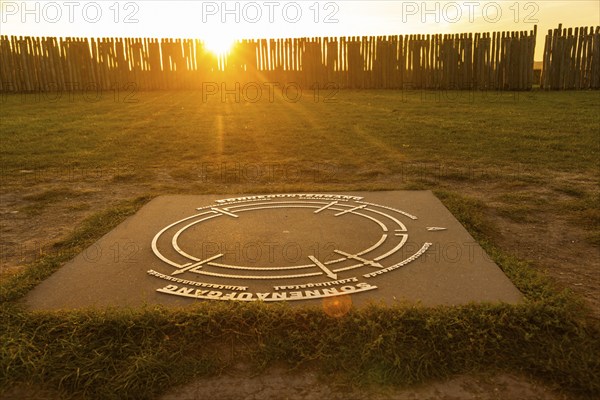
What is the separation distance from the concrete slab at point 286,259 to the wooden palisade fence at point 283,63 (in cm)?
1283

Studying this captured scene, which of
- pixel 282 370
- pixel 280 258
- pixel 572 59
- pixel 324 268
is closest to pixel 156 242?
pixel 280 258

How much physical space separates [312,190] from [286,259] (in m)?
1.73

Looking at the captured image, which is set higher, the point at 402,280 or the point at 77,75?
the point at 77,75

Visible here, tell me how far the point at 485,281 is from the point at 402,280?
1.52 feet

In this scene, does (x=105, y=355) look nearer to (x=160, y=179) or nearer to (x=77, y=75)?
(x=160, y=179)

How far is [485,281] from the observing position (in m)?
2.86

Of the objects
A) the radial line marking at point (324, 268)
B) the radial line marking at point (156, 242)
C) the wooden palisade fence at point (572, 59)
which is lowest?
the radial line marking at point (324, 268)

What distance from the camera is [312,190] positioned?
4.88 metres

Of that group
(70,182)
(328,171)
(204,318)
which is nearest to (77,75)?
(70,182)

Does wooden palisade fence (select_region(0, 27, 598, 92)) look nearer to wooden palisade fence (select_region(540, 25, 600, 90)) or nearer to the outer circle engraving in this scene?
wooden palisade fence (select_region(540, 25, 600, 90))

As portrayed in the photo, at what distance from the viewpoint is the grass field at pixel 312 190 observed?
2.27 meters

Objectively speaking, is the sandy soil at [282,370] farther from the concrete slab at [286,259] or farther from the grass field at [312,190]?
the concrete slab at [286,259]

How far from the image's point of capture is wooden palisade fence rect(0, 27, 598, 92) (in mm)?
15711

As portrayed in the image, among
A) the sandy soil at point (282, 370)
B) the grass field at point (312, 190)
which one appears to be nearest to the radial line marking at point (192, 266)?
the grass field at point (312, 190)
